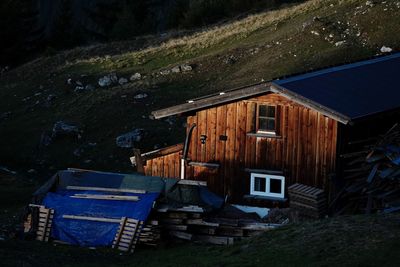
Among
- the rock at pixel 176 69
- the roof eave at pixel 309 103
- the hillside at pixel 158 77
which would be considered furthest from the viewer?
the rock at pixel 176 69

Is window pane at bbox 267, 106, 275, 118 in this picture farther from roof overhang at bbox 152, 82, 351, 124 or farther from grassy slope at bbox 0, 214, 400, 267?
grassy slope at bbox 0, 214, 400, 267

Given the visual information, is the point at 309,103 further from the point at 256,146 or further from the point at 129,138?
the point at 129,138

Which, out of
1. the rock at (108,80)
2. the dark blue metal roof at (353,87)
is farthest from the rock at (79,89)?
the dark blue metal roof at (353,87)

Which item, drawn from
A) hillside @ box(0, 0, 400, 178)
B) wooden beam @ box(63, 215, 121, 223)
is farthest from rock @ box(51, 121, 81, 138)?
wooden beam @ box(63, 215, 121, 223)

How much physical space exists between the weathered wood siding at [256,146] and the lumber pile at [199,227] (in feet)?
12.3

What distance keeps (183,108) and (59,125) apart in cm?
1999

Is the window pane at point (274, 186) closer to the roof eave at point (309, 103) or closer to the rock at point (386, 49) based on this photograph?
the roof eave at point (309, 103)

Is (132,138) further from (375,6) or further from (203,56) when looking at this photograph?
(375,6)

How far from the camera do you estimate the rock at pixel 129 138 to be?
1889 inches

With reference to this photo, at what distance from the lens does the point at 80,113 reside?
5512 centimetres

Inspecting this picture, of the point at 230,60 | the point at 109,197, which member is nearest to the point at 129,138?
the point at 230,60

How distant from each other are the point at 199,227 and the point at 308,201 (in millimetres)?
4094

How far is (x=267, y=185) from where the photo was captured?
32781mm

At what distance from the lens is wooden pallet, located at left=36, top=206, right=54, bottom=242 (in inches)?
1196
